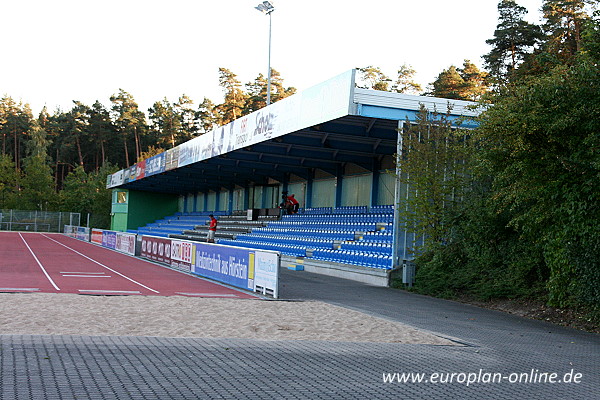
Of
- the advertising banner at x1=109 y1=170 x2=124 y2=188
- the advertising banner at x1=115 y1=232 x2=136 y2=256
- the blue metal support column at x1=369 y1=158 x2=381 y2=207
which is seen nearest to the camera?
the blue metal support column at x1=369 y1=158 x2=381 y2=207

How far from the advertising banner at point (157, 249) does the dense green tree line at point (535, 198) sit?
1134 centimetres

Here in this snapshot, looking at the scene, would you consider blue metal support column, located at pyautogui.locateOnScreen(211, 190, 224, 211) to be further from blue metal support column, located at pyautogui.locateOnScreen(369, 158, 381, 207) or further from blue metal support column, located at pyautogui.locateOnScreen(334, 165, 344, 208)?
blue metal support column, located at pyautogui.locateOnScreen(369, 158, 381, 207)

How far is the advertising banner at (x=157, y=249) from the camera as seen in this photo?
970 inches

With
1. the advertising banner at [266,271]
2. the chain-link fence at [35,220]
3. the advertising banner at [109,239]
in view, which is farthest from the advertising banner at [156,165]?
the advertising banner at [266,271]

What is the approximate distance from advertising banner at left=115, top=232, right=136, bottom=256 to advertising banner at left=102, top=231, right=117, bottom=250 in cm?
89

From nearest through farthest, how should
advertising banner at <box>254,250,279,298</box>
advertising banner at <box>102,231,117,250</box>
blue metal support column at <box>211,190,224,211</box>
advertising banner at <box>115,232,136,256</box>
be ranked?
advertising banner at <box>254,250,279,298</box>
advertising banner at <box>115,232,136,256</box>
advertising banner at <box>102,231,117,250</box>
blue metal support column at <box>211,190,224,211</box>

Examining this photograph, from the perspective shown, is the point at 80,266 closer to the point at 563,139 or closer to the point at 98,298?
the point at 98,298

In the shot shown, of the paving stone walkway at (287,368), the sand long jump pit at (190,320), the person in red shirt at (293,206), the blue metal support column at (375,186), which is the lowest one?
the sand long jump pit at (190,320)

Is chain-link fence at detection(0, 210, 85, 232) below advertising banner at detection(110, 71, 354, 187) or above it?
below

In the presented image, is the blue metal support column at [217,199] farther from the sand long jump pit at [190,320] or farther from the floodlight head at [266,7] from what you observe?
the sand long jump pit at [190,320]

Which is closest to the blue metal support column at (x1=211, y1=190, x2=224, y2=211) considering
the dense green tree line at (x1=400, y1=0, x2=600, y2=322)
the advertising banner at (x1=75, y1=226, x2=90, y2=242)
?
the advertising banner at (x1=75, y1=226, x2=90, y2=242)

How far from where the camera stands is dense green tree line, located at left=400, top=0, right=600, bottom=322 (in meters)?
11.5

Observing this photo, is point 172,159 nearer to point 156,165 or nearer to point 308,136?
point 156,165

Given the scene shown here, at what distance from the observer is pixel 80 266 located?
23.2 meters
